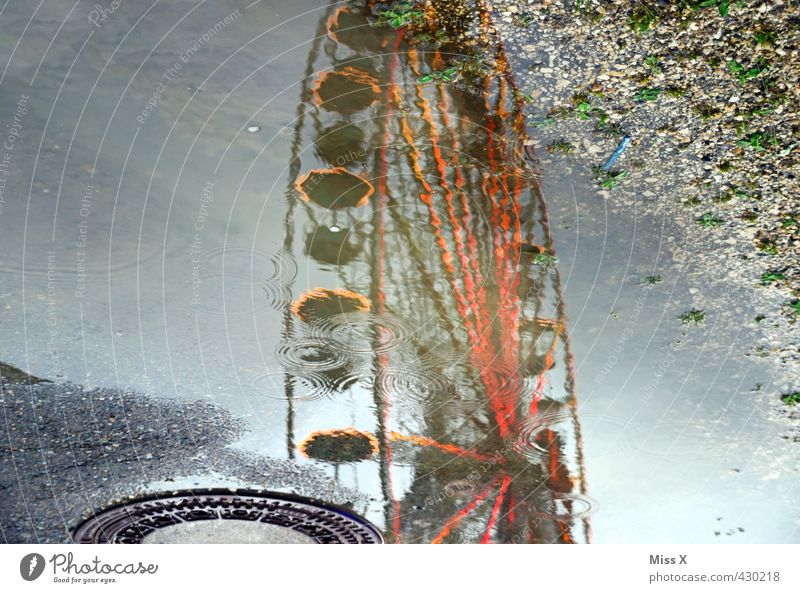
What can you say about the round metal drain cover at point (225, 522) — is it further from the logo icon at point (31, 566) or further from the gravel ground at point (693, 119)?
the gravel ground at point (693, 119)

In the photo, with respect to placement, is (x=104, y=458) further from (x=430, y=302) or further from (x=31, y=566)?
(x=430, y=302)

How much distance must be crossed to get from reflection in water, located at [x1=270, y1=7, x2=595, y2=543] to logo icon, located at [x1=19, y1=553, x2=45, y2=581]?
142 cm

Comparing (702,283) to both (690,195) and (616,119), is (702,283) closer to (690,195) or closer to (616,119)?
(690,195)

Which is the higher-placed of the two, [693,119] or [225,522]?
[693,119]

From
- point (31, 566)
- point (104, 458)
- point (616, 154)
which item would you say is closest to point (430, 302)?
point (616, 154)

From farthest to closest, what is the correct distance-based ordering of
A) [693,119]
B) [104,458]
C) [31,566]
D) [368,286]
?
[693,119] < [368,286] < [104,458] < [31,566]

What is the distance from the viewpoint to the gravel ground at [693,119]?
4762 mm

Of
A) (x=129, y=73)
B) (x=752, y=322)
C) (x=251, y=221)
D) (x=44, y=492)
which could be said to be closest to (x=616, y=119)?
(x=752, y=322)

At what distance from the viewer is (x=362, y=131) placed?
481 cm

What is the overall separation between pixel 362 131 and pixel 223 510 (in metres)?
2.49

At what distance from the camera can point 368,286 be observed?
4.59 meters

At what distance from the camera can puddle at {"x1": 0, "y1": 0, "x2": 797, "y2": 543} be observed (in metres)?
4.30

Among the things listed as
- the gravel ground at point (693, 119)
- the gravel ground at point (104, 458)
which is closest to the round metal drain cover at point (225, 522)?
the gravel ground at point (104, 458)

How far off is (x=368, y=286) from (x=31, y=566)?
7.72ft
